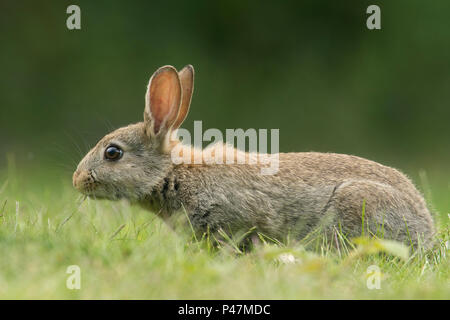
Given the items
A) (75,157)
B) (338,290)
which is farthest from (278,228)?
(75,157)

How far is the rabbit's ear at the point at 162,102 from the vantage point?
5.54 metres

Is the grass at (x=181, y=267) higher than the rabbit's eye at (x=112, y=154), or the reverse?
the rabbit's eye at (x=112, y=154)

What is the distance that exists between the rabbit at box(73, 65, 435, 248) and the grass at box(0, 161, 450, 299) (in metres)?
0.28

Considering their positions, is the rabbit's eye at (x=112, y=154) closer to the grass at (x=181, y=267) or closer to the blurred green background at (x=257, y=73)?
the grass at (x=181, y=267)

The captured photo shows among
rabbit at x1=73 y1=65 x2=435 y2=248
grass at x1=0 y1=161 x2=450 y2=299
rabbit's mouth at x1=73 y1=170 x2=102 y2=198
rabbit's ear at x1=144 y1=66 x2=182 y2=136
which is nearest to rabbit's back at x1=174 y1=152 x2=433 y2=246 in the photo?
rabbit at x1=73 y1=65 x2=435 y2=248

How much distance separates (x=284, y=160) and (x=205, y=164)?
68 cm

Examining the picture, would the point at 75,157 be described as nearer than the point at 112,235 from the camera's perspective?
No

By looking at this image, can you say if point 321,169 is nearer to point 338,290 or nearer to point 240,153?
point 240,153

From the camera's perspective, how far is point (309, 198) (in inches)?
209

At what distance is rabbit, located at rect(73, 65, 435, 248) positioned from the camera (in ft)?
16.9

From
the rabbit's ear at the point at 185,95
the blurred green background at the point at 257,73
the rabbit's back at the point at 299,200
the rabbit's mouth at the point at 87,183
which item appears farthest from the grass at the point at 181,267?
the blurred green background at the point at 257,73

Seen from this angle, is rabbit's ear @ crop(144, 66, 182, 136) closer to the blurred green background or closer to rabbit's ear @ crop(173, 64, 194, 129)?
rabbit's ear @ crop(173, 64, 194, 129)

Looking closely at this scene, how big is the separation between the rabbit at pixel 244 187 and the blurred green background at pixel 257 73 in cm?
693

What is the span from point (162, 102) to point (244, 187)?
104cm
